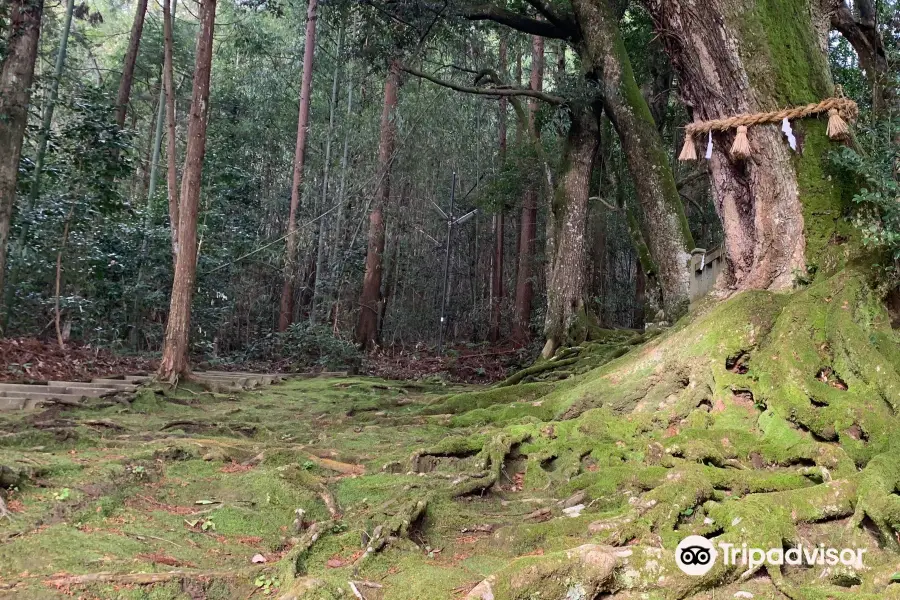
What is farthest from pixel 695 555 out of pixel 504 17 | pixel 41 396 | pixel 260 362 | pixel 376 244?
pixel 260 362

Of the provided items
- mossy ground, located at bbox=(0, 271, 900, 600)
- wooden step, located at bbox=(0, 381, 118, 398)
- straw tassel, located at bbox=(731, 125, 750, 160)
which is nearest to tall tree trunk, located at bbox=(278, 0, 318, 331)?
wooden step, located at bbox=(0, 381, 118, 398)

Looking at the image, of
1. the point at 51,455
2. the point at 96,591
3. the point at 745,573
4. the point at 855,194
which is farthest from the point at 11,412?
the point at 855,194

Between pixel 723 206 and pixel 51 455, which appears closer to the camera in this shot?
pixel 51 455

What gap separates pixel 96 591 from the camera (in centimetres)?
233

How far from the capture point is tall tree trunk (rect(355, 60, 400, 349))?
1425 cm

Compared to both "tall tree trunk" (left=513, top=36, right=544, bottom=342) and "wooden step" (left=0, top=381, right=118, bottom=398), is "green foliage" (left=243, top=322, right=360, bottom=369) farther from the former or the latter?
"wooden step" (left=0, top=381, right=118, bottom=398)

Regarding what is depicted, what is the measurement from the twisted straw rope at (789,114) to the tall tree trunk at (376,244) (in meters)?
9.87

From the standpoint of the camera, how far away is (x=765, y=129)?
4.82m

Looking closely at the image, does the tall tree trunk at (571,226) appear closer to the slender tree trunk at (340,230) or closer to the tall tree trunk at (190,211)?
the tall tree trunk at (190,211)

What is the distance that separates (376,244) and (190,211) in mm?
6527

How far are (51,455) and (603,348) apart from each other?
5883 millimetres

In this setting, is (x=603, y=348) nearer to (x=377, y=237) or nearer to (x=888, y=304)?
(x=888, y=304)

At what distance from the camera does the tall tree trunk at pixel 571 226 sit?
378 inches

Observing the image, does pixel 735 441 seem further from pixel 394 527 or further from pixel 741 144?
pixel 741 144
